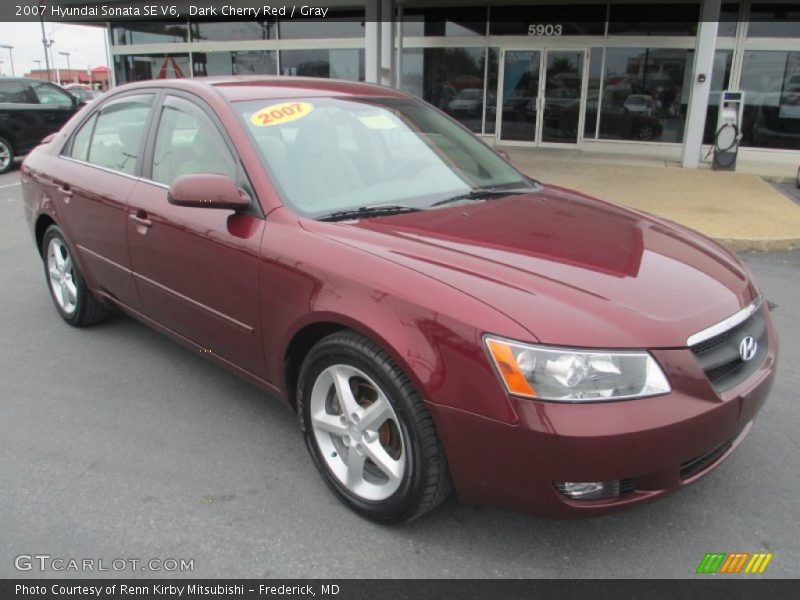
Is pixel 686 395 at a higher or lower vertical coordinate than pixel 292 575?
higher

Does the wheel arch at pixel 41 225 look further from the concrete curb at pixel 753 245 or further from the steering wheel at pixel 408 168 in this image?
the concrete curb at pixel 753 245

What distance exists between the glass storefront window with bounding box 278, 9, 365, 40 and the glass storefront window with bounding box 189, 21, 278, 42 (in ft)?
1.58

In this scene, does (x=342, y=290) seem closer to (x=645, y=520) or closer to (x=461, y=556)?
(x=461, y=556)

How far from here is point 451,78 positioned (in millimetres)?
16531

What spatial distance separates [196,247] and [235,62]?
17.9 metres

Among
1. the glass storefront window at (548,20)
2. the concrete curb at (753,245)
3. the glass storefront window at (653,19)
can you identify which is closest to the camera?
the concrete curb at (753,245)

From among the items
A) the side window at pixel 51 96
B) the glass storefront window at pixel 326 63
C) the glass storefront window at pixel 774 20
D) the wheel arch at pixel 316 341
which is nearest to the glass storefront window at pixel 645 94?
the glass storefront window at pixel 774 20

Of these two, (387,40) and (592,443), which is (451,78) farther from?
(592,443)

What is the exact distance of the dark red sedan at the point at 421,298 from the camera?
206 cm

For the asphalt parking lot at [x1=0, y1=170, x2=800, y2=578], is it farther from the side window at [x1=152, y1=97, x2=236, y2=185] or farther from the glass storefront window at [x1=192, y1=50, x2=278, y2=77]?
the glass storefront window at [x1=192, y1=50, x2=278, y2=77]

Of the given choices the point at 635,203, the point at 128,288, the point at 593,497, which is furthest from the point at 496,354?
the point at 635,203

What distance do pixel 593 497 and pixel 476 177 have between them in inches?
73.5

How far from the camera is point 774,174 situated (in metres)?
12.5

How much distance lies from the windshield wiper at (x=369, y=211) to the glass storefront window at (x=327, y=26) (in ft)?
51.6
